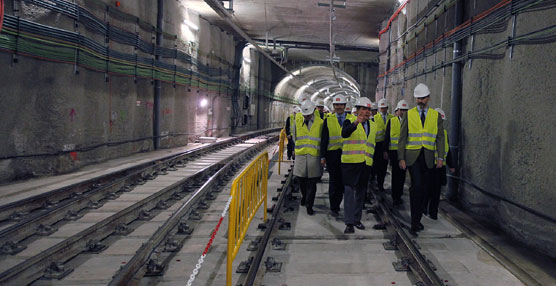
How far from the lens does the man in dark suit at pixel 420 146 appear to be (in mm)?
5414

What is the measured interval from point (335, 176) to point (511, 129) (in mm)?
2500

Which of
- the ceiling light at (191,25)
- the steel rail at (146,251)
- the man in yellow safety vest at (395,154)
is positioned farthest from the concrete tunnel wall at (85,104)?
the man in yellow safety vest at (395,154)

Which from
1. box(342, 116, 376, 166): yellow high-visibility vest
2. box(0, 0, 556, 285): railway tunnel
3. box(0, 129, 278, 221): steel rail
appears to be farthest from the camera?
box(0, 129, 278, 221): steel rail

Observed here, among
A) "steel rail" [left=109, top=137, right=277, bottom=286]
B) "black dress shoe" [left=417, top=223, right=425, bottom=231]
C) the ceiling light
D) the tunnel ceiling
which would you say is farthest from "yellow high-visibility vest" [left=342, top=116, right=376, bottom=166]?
the ceiling light

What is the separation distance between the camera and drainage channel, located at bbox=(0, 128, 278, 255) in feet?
15.9

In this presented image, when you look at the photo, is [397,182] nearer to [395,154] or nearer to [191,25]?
[395,154]

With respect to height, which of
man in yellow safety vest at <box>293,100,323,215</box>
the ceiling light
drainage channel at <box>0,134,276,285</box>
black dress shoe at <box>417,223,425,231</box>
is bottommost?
drainage channel at <box>0,134,276,285</box>

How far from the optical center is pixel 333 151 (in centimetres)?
641

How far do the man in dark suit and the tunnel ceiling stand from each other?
9617 mm

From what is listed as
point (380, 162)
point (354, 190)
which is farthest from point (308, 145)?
point (380, 162)

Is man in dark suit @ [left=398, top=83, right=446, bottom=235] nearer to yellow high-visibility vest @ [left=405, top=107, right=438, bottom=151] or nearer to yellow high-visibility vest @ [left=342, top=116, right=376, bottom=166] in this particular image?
yellow high-visibility vest @ [left=405, top=107, right=438, bottom=151]

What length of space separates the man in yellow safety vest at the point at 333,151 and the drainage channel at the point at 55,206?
3767mm

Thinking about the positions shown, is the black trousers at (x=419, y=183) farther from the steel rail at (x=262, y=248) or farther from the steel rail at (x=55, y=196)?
the steel rail at (x=55, y=196)

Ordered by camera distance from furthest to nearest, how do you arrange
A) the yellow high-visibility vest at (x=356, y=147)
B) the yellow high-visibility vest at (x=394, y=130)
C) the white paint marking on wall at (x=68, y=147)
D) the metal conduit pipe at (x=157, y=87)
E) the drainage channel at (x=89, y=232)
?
1. the metal conduit pipe at (x=157, y=87)
2. the white paint marking on wall at (x=68, y=147)
3. the yellow high-visibility vest at (x=394, y=130)
4. the yellow high-visibility vest at (x=356, y=147)
5. the drainage channel at (x=89, y=232)
